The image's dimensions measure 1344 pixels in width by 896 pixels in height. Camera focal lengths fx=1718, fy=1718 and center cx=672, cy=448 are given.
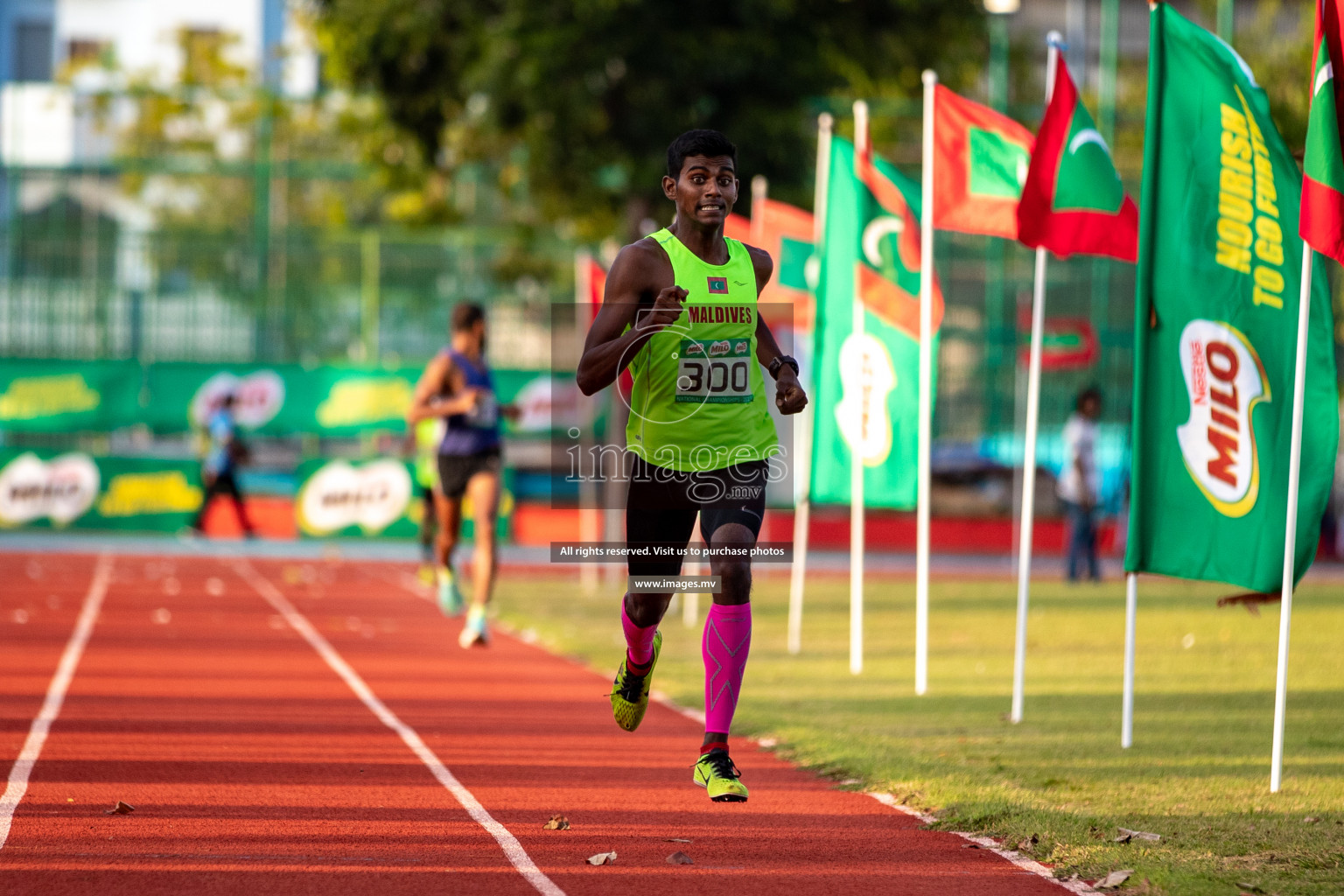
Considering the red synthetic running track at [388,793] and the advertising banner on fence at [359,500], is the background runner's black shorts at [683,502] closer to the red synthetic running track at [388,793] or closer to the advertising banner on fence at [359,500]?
the red synthetic running track at [388,793]

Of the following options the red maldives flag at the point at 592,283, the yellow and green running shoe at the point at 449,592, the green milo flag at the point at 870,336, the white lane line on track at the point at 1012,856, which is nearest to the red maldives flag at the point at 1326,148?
the white lane line on track at the point at 1012,856

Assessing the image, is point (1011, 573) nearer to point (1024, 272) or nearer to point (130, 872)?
point (1024, 272)

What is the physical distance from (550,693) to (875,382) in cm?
313

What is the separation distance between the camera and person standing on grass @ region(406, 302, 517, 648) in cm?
1196

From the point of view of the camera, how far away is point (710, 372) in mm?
6387

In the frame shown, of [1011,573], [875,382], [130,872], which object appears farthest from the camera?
[1011,573]

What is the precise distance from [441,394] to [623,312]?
6379 millimetres

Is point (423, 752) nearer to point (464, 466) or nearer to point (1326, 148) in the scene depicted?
point (464, 466)

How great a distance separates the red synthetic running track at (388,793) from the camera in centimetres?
561

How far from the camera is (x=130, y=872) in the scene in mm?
5520

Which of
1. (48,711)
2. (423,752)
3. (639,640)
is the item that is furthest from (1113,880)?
(48,711)

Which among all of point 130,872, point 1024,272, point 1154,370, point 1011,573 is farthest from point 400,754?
point 1024,272

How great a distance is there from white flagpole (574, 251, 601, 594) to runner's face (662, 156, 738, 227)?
6.76 meters

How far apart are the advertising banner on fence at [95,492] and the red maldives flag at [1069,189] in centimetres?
1769
